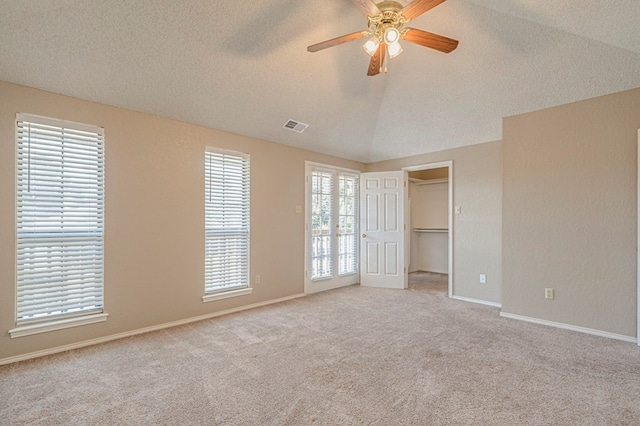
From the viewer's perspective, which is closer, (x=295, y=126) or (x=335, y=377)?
(x=335, y=377)

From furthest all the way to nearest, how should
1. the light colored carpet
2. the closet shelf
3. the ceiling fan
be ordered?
the closet shelf
the ceiling fan
the light colored carpet

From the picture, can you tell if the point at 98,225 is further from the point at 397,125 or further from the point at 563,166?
the point at 563,166

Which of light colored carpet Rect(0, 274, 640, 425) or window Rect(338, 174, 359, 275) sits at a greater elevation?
window Rect(338, 174, 359, 275)

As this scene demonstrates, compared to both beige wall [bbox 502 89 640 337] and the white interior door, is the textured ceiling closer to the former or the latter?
beige wall [bbox 502 89 640 337]

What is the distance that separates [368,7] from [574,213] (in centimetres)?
326

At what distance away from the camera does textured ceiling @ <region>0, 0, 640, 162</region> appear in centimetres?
259

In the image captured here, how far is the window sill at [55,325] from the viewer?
2818 mm

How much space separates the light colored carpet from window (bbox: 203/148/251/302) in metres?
0.67

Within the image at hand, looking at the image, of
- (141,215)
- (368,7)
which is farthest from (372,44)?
(141,215)

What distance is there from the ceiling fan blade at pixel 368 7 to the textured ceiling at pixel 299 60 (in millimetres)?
813

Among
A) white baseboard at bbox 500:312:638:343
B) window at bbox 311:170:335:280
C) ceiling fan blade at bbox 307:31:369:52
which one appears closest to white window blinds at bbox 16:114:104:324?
ceiling fan blade at bbox 307:31:369:52

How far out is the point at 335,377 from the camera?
98.8 inches

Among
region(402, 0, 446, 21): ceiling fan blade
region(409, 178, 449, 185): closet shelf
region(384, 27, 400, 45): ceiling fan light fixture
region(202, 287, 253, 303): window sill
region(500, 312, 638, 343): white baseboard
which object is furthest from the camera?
region(409, 178, 449, 185): closet shelf

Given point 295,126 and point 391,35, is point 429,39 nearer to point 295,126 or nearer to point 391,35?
point 391,35
